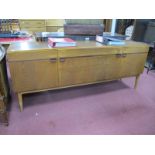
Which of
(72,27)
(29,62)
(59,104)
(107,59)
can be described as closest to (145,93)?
(107,59)

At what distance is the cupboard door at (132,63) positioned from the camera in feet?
6.27

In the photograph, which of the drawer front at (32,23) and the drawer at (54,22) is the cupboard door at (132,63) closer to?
the drawer at (54,22)

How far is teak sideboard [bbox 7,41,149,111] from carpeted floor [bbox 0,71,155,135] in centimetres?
26

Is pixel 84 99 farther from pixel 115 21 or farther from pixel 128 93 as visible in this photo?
pixel 115 21

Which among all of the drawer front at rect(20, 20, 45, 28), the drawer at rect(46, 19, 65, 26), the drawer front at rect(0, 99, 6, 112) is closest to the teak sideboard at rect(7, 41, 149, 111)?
the drawer front at rect(0, 99, 6, 112)

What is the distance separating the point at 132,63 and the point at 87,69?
69 centimetres

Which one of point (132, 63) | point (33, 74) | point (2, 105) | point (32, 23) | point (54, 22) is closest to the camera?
point (2, 105)

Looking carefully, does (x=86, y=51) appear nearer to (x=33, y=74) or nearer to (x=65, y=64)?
(x=65, y=64)

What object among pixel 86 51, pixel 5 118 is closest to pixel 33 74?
pixel 5 118

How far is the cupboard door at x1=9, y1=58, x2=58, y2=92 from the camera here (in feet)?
4.81

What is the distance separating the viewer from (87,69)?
1.75 metres

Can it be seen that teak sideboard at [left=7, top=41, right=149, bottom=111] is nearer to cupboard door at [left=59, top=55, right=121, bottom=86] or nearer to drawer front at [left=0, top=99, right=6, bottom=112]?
cupboard door at [left=59, top=55, right=121, bottom=86]

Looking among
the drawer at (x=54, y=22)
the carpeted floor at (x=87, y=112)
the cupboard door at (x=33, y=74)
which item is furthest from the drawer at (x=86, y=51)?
the drawer at (x=54, y=22)
